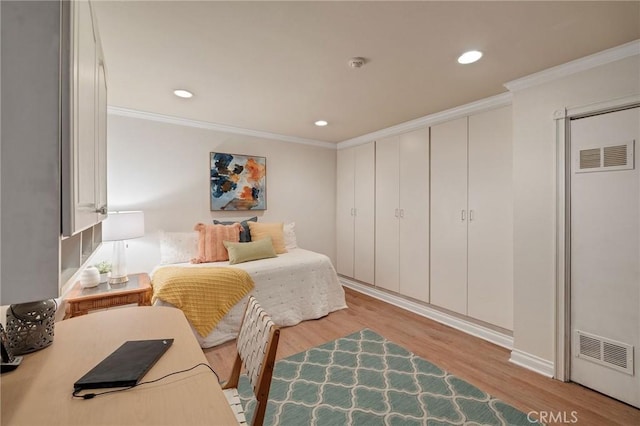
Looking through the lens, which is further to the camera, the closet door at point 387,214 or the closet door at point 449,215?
the closet door at point 387,214

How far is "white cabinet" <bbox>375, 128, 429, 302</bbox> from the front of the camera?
3.54 metres

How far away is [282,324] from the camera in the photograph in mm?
3213

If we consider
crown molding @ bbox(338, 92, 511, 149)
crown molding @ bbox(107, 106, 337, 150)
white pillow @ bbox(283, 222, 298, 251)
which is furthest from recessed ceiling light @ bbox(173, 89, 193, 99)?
crown molding @ bbox(338, 92, 511, 149)

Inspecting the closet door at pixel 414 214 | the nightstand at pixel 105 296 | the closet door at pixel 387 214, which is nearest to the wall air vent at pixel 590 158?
the closet door at pixel 414 214

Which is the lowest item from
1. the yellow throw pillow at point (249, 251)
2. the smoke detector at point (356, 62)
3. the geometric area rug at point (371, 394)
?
the geometric area rug at point (371, 394)

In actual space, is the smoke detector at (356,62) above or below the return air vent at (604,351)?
above

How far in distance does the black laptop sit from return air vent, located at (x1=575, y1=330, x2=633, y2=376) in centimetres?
274

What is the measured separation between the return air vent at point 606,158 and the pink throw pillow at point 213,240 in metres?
3.34

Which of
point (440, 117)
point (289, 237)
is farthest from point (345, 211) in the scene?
point (440, 117)

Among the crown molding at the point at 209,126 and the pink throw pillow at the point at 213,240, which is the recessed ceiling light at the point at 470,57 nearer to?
the crown molding at the point at 209,126

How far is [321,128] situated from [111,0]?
269cm

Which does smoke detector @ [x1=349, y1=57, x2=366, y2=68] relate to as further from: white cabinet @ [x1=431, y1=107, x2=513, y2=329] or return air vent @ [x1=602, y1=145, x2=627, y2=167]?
return air vent @ [x1=602, y1=145, x2=627, y2=167]

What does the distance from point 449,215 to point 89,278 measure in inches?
141

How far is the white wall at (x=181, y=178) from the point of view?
10.8 feet
